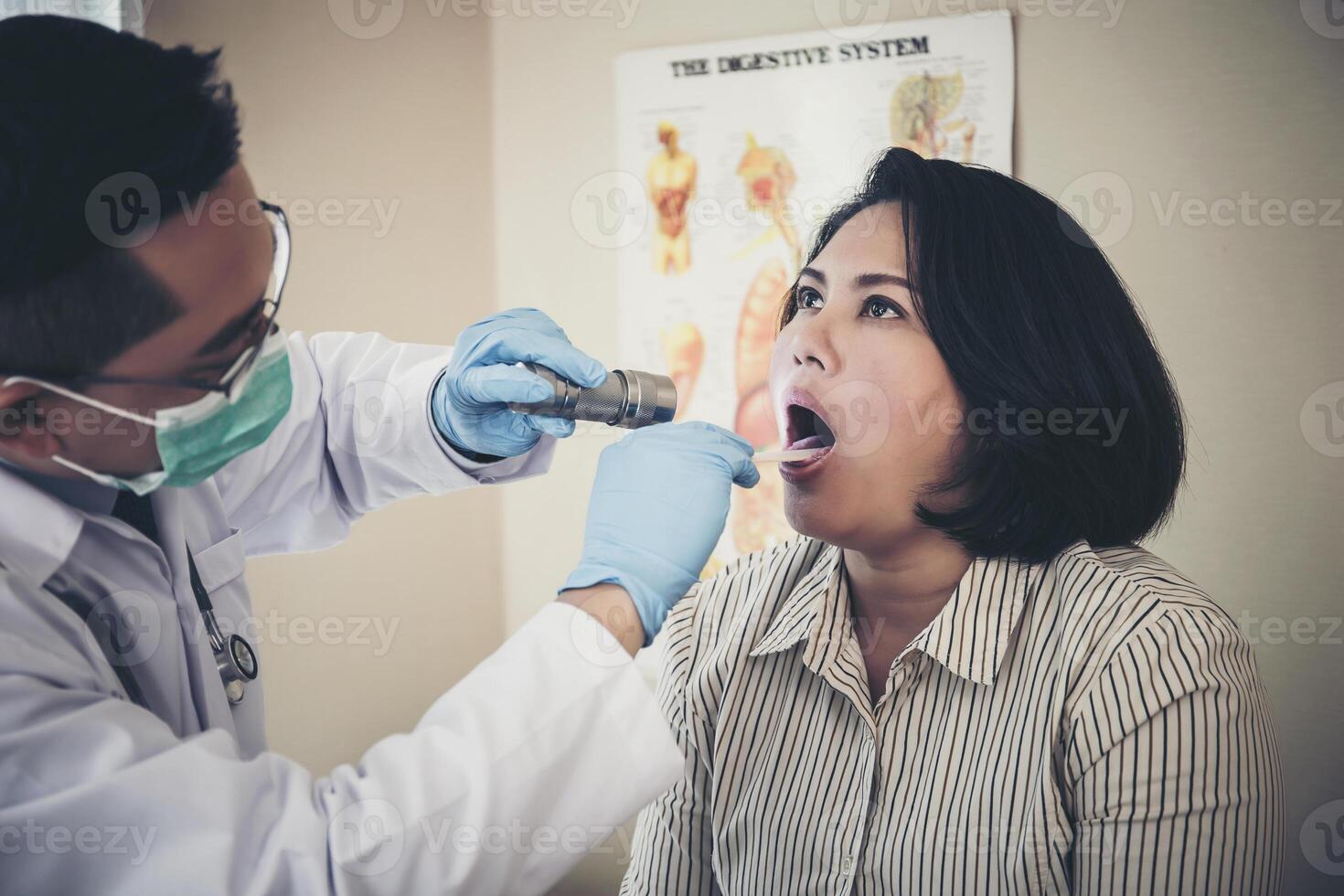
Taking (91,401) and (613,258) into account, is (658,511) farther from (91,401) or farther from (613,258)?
(613,258)

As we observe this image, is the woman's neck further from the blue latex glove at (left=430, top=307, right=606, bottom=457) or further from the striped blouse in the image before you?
the blue latex glove at (left=430, top=307, right=606, bottom=457)

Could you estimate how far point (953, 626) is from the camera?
1089mm

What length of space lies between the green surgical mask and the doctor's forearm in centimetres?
42

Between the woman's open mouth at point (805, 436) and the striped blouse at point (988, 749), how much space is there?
0.61ft

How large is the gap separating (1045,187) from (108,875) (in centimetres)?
205

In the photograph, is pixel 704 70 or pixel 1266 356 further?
pixel 704 70

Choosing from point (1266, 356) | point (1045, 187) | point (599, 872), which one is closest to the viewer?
point (1266, 356)

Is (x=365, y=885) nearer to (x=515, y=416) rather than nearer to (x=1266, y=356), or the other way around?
(x=515, y=416)

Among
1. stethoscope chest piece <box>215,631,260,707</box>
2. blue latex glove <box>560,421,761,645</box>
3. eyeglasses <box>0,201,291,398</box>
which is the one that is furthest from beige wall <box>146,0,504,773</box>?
blue latex glove <box>560,421,761,645</box>

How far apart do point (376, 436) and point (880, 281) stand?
785mm

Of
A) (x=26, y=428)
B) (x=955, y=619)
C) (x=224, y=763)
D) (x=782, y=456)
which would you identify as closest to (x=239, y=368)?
(x=26, y=428)

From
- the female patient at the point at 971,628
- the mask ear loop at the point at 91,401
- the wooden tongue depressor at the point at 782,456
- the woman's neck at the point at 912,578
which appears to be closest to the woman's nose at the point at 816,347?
the female patient at the point at 971,628

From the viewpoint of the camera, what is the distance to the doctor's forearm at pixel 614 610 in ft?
2.94

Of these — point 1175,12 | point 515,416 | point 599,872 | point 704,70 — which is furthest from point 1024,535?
point 599,872
